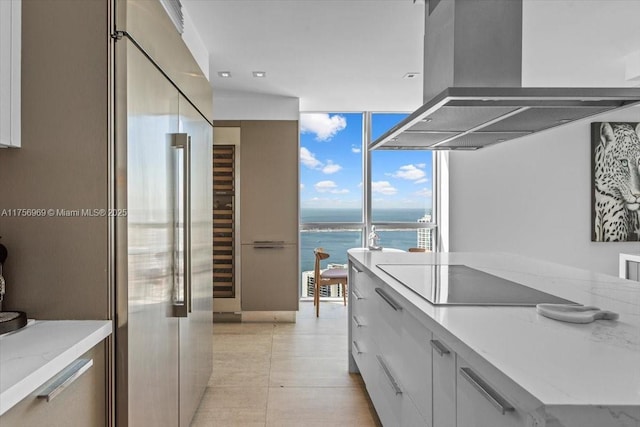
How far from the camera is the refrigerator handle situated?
2.09 m

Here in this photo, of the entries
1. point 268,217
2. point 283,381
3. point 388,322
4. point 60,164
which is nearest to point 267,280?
point 268,217

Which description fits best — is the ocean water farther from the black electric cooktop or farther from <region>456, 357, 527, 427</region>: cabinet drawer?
<region>456, 357, 527, 427</region>: cabinet drawer

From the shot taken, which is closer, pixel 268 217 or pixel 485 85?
pixel 485 85

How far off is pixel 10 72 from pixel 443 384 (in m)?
1.66

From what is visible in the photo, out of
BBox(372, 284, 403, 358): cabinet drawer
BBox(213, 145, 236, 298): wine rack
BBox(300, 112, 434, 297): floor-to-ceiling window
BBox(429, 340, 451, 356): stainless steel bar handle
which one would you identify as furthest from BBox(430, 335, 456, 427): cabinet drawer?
BBox(300, 112, 434, 297): floor-to-ceiling window

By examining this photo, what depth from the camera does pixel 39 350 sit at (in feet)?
3.93

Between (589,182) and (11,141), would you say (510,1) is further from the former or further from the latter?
(589,182)

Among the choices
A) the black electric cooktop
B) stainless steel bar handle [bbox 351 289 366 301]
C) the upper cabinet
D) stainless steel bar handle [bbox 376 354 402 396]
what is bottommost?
stainless steel bar handle [bbox 376 354 402 396]

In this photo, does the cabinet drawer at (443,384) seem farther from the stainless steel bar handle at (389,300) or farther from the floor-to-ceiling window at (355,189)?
the floor-to-ceiling window at (355,189)

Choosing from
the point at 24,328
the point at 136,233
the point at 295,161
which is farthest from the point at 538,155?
the point at 24,328

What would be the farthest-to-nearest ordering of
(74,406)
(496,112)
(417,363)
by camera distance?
(496,112), (417,363), (74,406)

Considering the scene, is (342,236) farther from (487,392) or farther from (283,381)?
(487,392)

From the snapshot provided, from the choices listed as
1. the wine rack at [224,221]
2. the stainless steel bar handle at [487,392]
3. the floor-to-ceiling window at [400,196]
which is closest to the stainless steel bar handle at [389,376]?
the stainless steel bar handle at [487,392]

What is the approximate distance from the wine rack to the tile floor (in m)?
0.49
